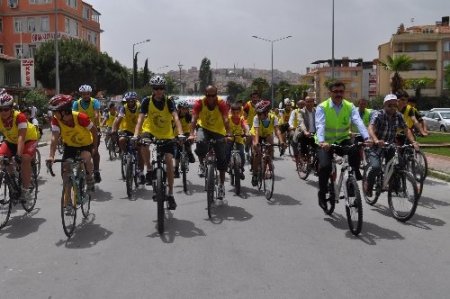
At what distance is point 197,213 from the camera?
27.8 ft

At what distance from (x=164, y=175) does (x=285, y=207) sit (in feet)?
7.71

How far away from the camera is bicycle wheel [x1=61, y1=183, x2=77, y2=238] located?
6.91 m

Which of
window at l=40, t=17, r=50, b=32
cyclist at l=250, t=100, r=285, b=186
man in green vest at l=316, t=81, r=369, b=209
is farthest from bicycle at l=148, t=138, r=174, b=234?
window at l=40, t=17, r=50, b=32

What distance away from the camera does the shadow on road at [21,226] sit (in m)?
7.24

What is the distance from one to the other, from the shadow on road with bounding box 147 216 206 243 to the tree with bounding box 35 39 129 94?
173 feet

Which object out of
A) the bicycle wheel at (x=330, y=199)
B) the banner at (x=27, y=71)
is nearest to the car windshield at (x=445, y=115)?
the banner at (x=27, y=71)

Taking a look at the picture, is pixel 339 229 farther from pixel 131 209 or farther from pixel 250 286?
pixel 131 209

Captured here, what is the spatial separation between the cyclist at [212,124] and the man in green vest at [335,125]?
171 cm

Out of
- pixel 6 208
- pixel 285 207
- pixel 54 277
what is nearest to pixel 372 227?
pixel 285 207

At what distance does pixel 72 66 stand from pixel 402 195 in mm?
54321

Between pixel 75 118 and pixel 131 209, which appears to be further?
pixel 131 209

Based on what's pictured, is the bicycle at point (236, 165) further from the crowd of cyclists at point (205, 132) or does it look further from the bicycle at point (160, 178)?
the bicycle at point (160, 178)

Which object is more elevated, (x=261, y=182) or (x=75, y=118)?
(x=75, y=118)

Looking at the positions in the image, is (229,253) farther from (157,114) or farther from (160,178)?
(157,114)
